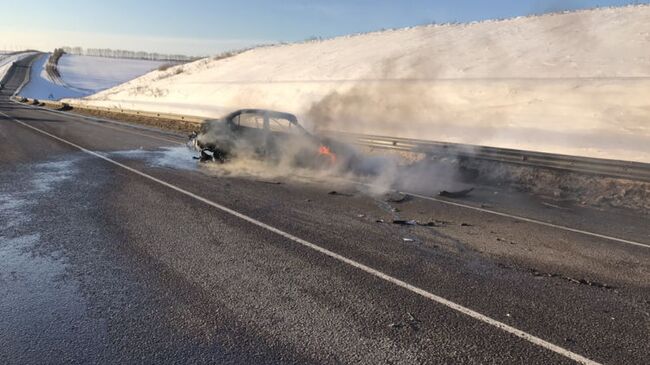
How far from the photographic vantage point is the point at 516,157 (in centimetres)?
1212

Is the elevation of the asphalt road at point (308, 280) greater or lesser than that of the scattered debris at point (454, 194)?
lesser

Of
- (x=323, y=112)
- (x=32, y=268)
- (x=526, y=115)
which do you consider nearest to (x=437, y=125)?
(x=526, y=115)

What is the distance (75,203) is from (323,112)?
38.8 feet

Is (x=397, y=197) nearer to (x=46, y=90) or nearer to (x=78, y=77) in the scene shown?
(x=46, y=90)

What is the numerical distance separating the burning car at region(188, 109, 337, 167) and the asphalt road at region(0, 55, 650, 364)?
120 inches

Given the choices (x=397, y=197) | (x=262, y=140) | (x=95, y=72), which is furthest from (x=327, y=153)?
(x=95, y=72)

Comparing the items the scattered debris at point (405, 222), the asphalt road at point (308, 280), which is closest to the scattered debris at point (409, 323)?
the asphalt road at point (308, 280)

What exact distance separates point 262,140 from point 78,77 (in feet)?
317

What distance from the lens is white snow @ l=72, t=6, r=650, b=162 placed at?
19500mm

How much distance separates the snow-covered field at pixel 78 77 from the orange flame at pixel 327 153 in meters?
68.1

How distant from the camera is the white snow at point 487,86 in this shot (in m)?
19.5

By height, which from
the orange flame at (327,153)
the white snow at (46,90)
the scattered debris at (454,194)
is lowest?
the white snow at (46,90)

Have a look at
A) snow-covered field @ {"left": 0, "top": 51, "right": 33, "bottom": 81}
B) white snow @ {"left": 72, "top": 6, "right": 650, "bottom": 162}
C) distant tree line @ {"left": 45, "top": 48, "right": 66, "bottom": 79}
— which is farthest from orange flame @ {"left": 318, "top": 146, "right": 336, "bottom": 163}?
snow-covered field @ {"left": 0, "top": 51, "right": 33, "bottom": 81}

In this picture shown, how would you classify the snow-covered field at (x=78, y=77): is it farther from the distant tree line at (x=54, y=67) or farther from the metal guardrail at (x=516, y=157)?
the metal guardrail at (x=516, y=157)
